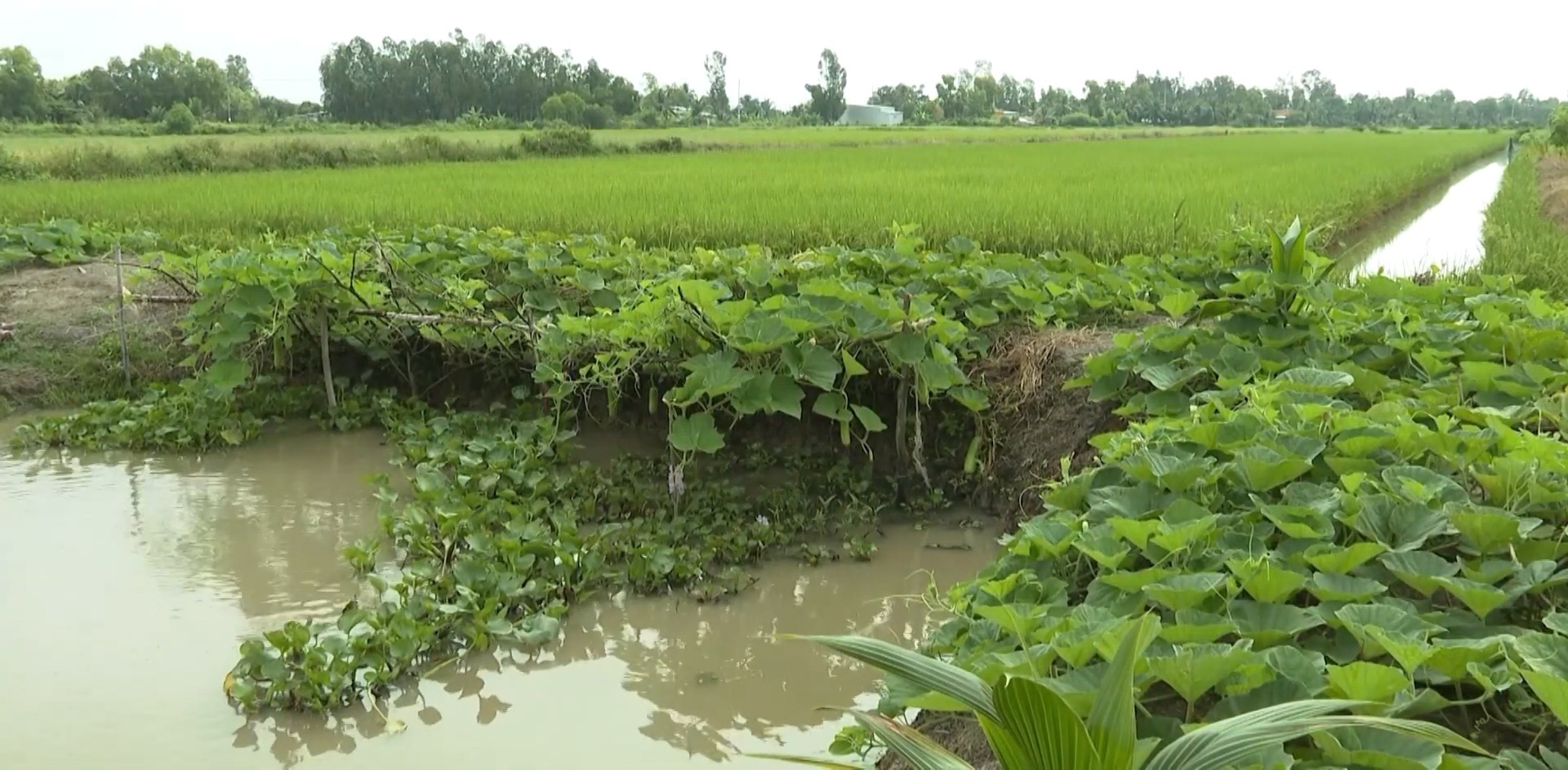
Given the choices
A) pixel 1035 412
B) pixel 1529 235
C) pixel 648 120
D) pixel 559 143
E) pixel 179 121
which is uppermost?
pixel 648 120

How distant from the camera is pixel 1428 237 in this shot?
1102 centimetres

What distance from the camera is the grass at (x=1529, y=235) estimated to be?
5473 mm

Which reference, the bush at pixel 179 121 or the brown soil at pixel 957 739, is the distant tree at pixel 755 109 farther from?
the brown soil at pixel 957 739

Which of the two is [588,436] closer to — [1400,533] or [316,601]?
[316,601]

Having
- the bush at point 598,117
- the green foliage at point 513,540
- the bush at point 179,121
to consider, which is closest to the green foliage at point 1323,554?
the green foliage at point 513,540

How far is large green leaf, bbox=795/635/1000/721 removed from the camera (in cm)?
137

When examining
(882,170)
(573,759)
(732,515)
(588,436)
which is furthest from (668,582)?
(882,170)

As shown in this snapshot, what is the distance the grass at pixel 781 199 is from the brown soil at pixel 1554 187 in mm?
1603

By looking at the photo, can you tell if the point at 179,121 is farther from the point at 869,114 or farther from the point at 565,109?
the point at 869,114

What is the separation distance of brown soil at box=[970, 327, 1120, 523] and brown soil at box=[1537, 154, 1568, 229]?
22.7 feet

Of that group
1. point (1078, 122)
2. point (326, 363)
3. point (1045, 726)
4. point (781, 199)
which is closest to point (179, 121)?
point (781, 199)

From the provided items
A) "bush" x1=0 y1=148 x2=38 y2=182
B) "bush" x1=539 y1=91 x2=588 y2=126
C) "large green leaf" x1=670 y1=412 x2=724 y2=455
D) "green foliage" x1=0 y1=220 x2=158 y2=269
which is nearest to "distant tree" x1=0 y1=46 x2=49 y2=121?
"bush" x1=539 y1=91 x2=588 y2=126

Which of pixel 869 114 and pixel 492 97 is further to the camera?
pixel 869 114

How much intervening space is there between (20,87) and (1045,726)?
3929 cm
